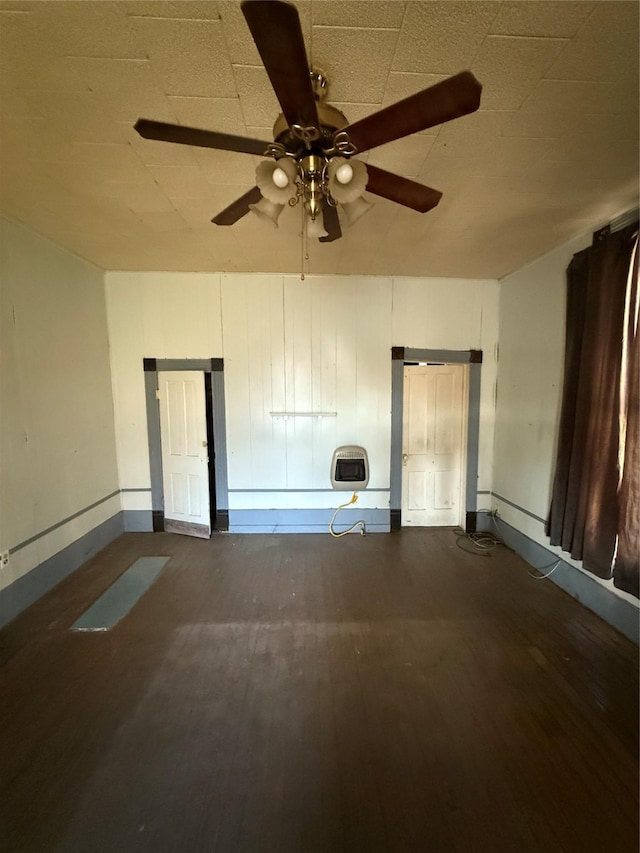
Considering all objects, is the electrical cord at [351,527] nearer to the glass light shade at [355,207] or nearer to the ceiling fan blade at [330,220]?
the ceiling fan blade at [330,220]

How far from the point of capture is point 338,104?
1466mm

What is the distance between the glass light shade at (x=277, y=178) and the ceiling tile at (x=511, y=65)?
83cm

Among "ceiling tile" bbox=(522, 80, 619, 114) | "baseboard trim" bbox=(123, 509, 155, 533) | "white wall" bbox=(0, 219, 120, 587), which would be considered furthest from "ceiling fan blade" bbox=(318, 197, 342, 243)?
"baseboard trim" bbox=(123, 509, 155, 533)

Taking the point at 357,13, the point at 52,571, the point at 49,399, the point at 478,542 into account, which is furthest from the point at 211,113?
the point at 478,542

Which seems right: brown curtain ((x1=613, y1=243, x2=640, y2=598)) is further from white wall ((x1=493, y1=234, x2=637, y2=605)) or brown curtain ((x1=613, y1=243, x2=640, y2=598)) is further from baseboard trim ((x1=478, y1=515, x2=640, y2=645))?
white wall ((x1=493, y1=234, x2=637, y2=605))

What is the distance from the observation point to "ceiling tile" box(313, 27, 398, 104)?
3.86ft

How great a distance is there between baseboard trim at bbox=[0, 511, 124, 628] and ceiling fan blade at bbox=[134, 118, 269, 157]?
2.99 metres

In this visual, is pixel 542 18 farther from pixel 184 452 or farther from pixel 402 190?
pixel 184 452

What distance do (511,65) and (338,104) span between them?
68cm

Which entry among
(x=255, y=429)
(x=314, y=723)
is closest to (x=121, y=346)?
(x=255, y=429)

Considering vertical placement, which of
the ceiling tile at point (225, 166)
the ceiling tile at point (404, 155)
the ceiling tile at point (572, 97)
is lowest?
the ceiling tile at point (572, 97)

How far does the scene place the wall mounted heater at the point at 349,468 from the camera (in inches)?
144

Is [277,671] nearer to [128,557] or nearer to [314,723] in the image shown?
[314,723]

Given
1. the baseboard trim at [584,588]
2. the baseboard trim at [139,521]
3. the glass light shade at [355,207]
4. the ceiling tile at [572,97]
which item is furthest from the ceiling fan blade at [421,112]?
the baseboard trim at [139,521]
